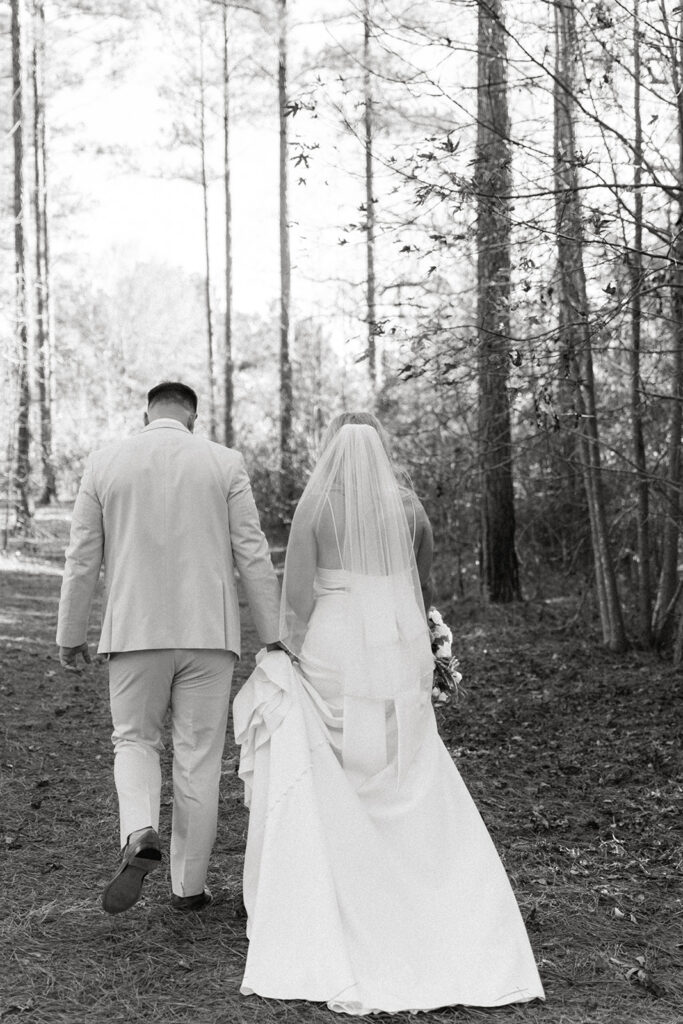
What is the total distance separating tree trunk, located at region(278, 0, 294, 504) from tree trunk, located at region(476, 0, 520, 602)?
21.6 ft

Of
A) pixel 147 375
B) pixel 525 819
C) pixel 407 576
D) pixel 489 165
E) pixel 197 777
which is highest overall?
pixel 147 375

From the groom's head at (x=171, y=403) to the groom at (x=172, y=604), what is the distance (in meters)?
0.13

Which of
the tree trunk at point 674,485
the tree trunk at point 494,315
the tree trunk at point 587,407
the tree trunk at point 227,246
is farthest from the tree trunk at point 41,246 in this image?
the tree trunk at point 674,485

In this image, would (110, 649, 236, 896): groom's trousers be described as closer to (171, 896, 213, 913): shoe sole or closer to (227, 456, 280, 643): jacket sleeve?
(171, 896, 213, 913): shoe sole

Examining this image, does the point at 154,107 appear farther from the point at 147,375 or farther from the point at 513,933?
the point at 513,933

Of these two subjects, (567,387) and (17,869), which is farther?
(567,387)

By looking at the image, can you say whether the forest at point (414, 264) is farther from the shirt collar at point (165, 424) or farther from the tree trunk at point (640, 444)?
the shirt collar at point (165, 424)

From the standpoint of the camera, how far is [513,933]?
140 inches

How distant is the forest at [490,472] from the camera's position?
391cm

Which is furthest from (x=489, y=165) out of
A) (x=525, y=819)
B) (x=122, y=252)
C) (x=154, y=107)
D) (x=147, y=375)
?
(x=122, y=252)

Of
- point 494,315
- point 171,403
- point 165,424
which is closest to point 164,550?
point 165,424

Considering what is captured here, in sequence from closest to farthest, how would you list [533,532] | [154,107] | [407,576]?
1. [407,576]
2. [533,532]
3. [154,107]

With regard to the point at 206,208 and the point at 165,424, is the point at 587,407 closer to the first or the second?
the point at 165,424

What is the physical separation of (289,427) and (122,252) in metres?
30.7
